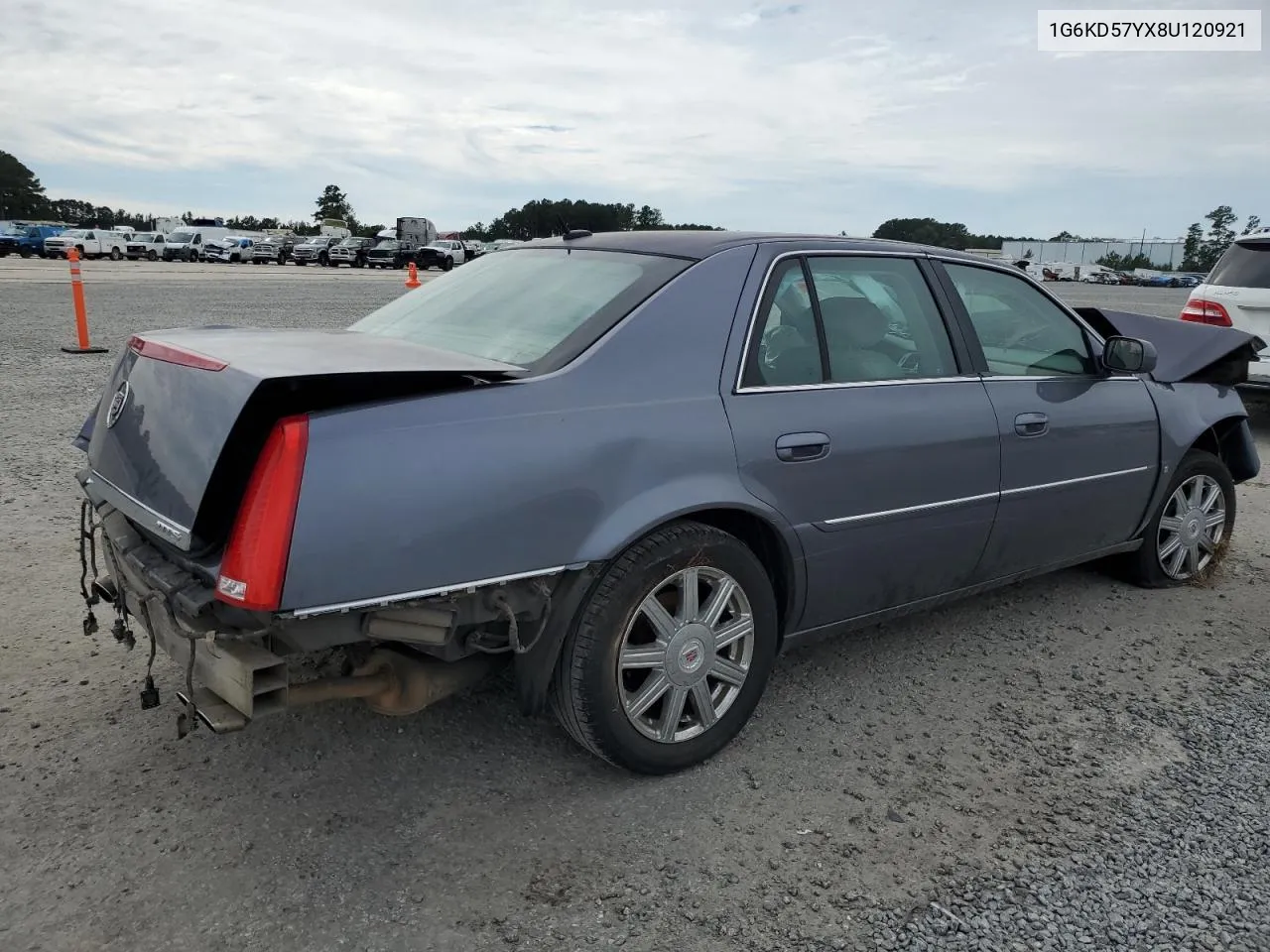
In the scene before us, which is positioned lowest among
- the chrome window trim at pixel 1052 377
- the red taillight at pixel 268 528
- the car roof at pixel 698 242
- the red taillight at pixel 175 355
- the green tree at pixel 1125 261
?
the red taillight at pixel 268 528

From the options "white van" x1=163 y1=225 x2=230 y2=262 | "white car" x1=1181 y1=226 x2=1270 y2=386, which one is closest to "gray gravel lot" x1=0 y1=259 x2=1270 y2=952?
"white car" x1=1181 y1=226 x2=1270 y2=386

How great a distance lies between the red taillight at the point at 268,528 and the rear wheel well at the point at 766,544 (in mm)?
1217

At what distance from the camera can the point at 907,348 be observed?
3600 millimetres

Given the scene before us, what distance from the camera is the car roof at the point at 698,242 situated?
3289mm

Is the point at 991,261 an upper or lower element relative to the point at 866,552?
upper

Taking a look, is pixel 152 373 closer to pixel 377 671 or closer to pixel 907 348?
pixel 377 671

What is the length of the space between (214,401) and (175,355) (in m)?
0.37

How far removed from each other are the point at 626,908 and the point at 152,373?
191cm

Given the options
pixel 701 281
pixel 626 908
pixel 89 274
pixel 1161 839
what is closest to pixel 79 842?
pixel 626 908

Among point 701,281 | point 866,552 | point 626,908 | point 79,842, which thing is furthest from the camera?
point 866,552

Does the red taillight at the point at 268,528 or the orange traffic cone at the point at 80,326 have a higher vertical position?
the red taillight at the point at 268,528

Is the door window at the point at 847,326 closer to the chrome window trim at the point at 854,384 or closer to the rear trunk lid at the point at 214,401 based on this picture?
the chrome window trim at the point at 854,384

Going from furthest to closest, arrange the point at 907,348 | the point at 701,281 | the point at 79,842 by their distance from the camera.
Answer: the point at 907,348 → the point at 701,281 → the point at 79,842

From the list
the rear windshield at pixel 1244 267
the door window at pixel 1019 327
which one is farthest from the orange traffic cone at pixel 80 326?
the rear windshield at pixel 1244 267
